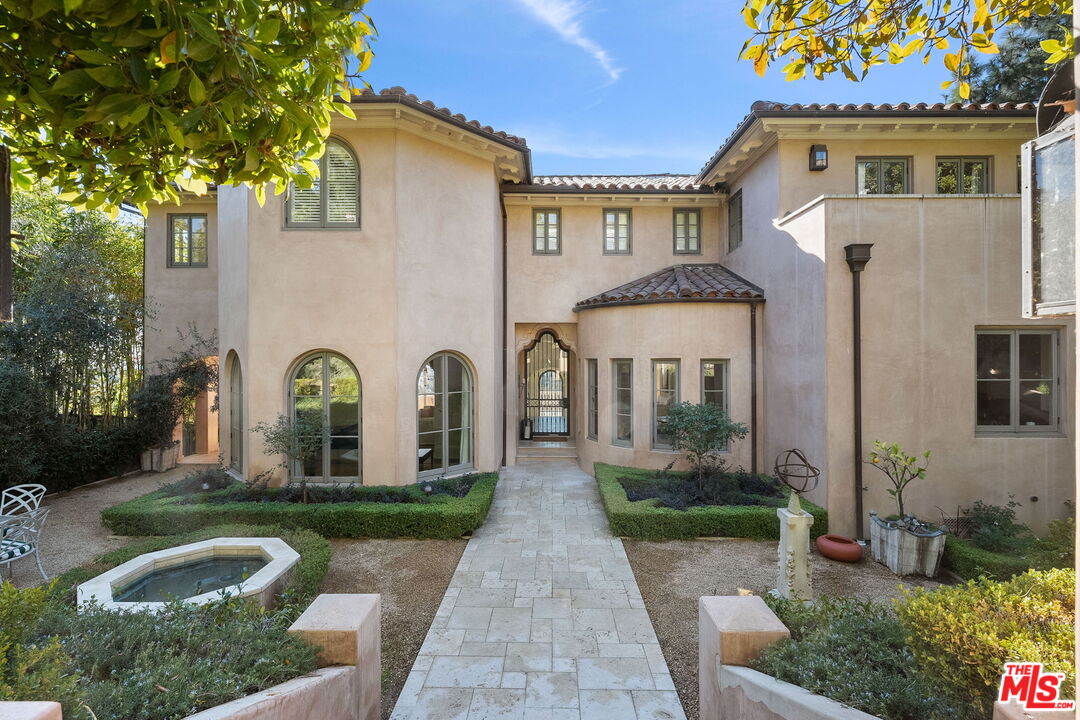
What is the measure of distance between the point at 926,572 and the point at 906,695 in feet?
17.4

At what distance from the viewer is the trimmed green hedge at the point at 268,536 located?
5.55 meters

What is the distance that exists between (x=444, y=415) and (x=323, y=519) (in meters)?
3.29

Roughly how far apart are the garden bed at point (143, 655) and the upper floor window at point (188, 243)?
11.2 meters

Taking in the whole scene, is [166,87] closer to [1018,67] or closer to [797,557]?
[797,557]

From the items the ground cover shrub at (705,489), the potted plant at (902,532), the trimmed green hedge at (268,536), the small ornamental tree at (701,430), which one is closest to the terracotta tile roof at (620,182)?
the small ornamental tree at (701,430)

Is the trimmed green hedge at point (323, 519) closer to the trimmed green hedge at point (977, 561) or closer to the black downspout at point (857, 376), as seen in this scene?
the black downspout at point (857, 376)

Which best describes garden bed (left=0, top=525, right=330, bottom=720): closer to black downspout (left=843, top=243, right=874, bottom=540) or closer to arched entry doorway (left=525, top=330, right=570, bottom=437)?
black downspout (left=843, top=243, right=874, bottom=540)

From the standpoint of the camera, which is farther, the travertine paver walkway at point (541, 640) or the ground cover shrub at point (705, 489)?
the ground cover shrub at point (705, 489)

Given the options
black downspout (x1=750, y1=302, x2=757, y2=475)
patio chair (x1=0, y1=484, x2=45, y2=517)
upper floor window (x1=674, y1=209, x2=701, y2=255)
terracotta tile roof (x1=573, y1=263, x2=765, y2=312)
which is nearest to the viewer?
patio chair (x1=0, y1=484, x2=45, y2=517)

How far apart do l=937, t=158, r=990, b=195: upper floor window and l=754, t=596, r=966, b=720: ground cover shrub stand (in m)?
10.2

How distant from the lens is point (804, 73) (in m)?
4.27

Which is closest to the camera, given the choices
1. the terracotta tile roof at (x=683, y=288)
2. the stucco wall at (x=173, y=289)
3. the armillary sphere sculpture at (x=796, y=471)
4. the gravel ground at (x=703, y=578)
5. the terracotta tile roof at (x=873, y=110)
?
the gravel ground at (x=703, y=578)

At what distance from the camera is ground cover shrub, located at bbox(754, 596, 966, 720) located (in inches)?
108

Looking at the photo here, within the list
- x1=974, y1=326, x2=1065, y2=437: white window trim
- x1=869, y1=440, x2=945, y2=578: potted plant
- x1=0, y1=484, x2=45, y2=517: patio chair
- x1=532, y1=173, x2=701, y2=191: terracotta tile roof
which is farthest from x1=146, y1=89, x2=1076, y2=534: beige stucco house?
x1=0, y1=484, x2=45, y2=517: patio chair
